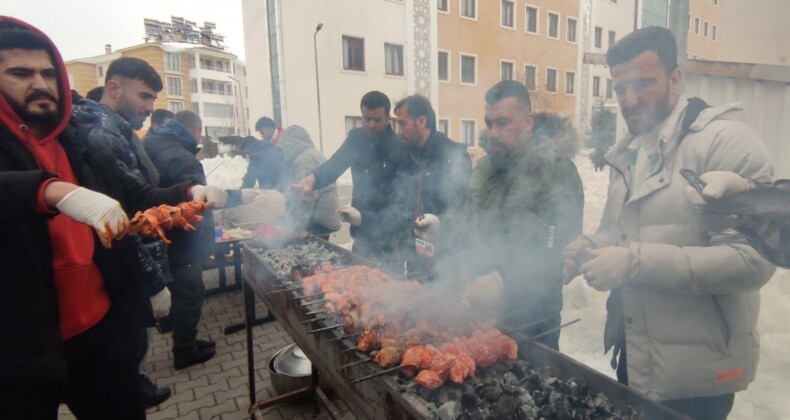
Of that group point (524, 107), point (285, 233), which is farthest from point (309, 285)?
point (285, 233)

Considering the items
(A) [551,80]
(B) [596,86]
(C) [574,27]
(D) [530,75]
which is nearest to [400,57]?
(D) [530,75]

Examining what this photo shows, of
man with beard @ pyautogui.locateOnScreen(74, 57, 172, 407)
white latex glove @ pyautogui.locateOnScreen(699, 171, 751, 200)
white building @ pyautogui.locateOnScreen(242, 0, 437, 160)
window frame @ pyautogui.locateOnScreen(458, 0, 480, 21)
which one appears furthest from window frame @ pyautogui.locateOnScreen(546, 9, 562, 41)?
white latex glove @ pyautogui.locateOnScreen(699, 171, 751, 200)

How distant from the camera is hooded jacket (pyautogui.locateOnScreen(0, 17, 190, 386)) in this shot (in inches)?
69.1

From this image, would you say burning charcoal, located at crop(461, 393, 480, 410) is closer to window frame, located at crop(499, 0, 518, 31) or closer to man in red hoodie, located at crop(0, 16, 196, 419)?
man in red hoodie, located at crop(0, 16, 196, 419)

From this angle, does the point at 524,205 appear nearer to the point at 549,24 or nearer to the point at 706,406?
the point at 706,406

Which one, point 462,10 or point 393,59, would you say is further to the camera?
point 462,10

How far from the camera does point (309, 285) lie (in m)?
3.14

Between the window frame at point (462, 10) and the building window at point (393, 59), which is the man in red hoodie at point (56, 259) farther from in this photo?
the window frame at point (462, 10)

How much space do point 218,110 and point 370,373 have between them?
66.9 m

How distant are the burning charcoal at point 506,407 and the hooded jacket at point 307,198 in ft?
14.3

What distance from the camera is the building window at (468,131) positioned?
23625 mm

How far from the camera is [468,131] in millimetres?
23984

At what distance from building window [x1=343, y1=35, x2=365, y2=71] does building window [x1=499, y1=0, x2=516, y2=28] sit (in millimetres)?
9292

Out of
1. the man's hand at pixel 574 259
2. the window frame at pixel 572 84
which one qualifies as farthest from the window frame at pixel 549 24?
the man's hand at pixel 574 259
